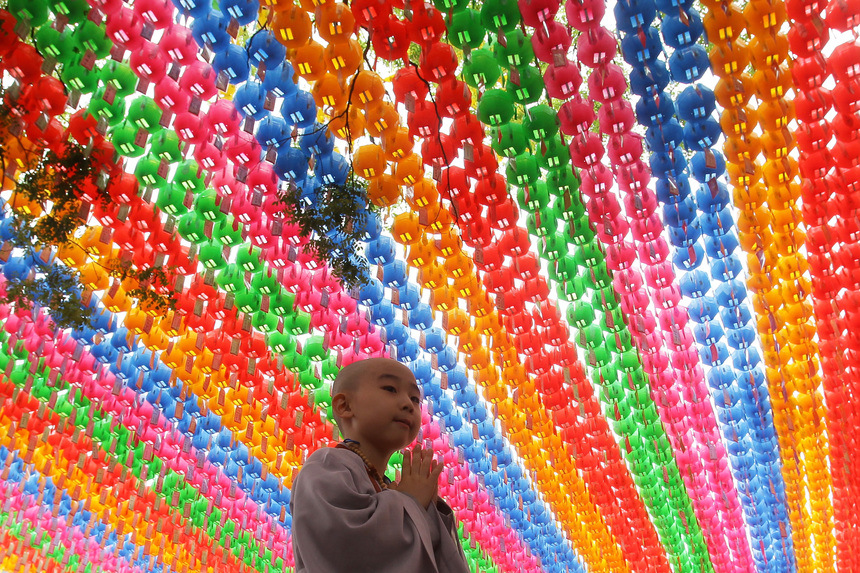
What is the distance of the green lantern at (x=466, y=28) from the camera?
11.2 feet

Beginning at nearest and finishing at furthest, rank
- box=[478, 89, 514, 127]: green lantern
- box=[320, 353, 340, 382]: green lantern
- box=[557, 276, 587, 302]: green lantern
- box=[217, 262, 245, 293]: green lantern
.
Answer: box=[478, 89, 514, 127]: green lantern, box=[217, 262, 245, 293]: green lantern, box=[557, 276, 587, 302]: green lantern, box=[320, 353, 340, 382]: green lantern

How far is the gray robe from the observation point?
173 cm

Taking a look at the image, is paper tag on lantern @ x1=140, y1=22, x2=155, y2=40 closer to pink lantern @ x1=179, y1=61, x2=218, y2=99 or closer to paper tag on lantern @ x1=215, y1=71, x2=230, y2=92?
pink lantern @ x1=179, y1=61, x2=218, y2=99

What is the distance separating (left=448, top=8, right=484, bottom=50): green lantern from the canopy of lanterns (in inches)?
0.6

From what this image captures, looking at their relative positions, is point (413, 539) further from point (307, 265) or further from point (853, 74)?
point (853, 74)

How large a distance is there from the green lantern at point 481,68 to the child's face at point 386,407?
1902 mm

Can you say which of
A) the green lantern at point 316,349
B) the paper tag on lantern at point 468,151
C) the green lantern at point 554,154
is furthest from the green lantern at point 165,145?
the green lantern at point 554,154

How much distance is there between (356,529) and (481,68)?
8.40ft

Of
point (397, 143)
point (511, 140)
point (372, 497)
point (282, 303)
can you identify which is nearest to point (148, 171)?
point (282, 303)

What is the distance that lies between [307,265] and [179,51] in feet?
4.81

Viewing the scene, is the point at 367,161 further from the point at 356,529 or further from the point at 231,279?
the point at 356,529

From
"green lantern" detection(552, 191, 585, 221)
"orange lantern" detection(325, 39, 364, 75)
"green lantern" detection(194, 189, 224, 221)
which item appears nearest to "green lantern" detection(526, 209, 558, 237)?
"green lantern" detection(552, 191, 585, 221)

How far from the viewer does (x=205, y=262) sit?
14.5 feet

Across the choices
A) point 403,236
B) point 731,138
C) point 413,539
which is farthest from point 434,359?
point 413,539
